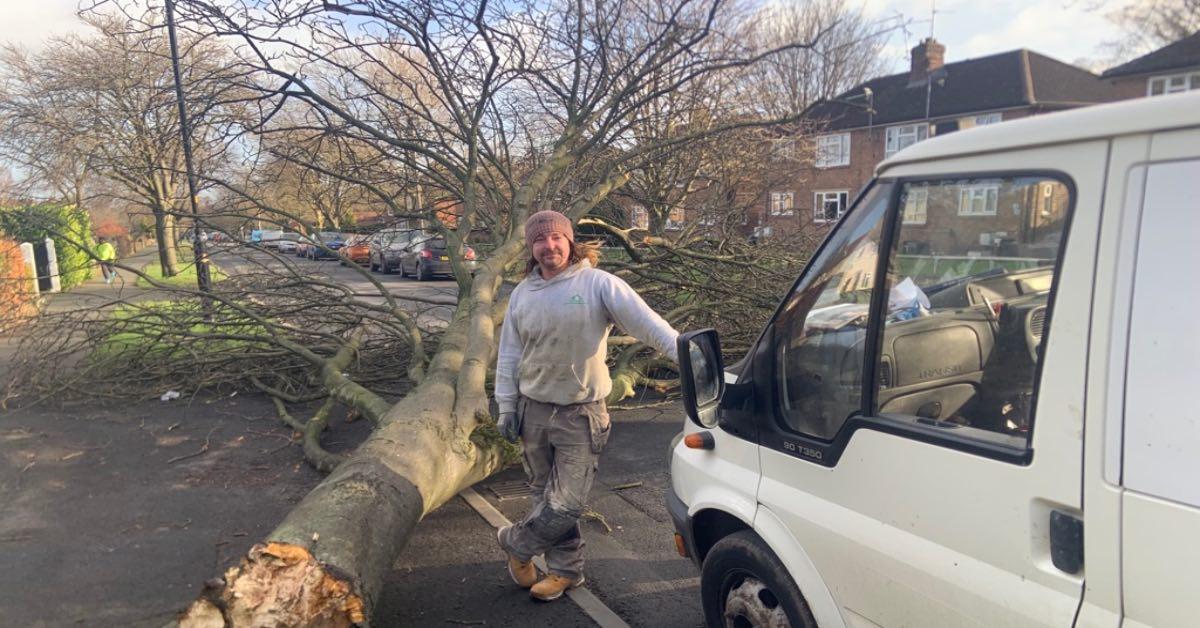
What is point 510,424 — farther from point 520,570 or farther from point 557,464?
point 520,570

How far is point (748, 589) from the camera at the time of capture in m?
2.49

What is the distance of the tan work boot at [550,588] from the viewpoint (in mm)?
3531

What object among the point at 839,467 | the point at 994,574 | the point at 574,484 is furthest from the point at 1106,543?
the point at 574,484

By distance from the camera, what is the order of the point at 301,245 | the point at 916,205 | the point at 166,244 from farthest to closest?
the point at 166,244, the point at 301,245, the point at 916,205

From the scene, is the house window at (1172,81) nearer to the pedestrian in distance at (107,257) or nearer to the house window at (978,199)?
the house window at (978,199)

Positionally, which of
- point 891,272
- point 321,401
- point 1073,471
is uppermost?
point 891,272

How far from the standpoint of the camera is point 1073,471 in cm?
153

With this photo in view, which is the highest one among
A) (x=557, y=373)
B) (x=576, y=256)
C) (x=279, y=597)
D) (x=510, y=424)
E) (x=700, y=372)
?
(x=576, y=256)

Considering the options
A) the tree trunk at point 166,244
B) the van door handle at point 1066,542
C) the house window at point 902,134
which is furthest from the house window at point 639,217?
the house window at point 902,134

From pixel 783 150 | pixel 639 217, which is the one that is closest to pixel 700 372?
pixel 639 217

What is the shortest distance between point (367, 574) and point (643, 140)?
23.9 feet

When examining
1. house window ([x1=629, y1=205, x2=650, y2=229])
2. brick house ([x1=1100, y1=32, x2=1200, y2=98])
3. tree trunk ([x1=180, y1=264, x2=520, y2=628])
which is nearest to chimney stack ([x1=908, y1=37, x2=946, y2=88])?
brick house ([x1=1100, y1=32, x2=1200, y2=98])

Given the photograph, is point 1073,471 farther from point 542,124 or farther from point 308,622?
point 542,124

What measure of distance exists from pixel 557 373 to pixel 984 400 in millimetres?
1877
